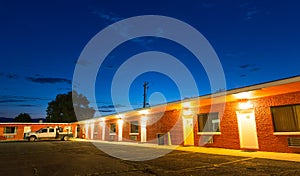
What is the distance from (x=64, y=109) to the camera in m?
56.2

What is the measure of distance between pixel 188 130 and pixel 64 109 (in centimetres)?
4928

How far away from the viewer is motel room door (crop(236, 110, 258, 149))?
36.1ft

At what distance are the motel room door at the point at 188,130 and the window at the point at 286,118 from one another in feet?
19.0

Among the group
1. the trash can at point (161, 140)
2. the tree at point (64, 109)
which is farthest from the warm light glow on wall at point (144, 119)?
the tree at point (64, 109)

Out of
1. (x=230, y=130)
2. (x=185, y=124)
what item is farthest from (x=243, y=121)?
(x=185, y=124)

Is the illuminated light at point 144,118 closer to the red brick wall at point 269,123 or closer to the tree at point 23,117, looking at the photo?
the red brick wall at point 269,123

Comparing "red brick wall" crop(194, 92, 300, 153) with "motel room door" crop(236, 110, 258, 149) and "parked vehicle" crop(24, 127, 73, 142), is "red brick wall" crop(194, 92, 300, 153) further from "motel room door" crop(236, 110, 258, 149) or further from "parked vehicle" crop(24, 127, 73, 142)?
"parked vehicle" crop(24, 127, 73, 142)

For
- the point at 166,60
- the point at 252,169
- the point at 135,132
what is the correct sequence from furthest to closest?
the point at 166,60, the point at 135,132, the point at 252,169

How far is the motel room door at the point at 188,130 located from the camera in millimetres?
14858

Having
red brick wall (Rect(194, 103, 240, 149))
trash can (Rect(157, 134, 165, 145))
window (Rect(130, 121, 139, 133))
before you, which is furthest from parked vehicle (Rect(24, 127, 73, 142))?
red brick wall (Rect(194, 103, 240, 149))

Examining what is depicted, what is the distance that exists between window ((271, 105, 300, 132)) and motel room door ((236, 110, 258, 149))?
110 cm

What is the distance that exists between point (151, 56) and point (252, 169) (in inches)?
820

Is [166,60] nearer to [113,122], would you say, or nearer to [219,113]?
[113,122]

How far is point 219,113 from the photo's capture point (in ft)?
42.1
